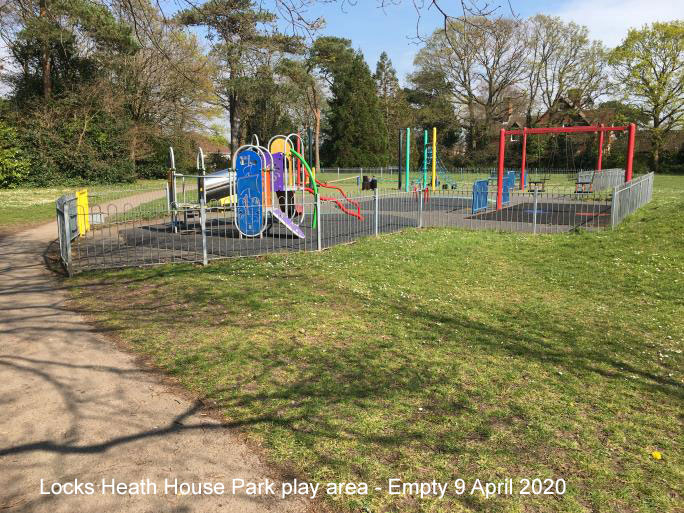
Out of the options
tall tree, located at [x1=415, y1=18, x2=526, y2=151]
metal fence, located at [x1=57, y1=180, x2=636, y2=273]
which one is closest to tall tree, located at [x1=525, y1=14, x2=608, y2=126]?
tall tree, located at [x1=415, y1=18, x2=526, y2=151]

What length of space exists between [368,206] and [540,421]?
17524mm

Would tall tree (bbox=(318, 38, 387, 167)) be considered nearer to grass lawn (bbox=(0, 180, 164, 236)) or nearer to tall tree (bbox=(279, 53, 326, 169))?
tall tree (bbox=(279, 53, 326, 169))

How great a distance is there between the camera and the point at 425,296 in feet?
Result: 24.6

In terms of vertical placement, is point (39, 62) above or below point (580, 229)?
above

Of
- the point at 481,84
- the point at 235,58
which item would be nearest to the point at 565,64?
the point at 481,84

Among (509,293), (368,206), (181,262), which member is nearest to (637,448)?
(509,293)

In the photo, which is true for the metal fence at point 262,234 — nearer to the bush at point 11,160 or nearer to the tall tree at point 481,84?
the bush at point 11,160

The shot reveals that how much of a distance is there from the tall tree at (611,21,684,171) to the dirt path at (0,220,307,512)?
50899 mm

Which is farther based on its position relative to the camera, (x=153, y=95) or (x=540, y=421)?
(x=153, y=95)

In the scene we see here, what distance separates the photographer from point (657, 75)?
45.3 metres

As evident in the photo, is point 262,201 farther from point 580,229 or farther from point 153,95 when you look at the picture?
point 153,95

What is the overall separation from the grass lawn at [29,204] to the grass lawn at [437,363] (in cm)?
932

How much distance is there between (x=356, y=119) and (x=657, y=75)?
2723 centimetres

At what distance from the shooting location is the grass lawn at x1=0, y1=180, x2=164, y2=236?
52.7 ft
